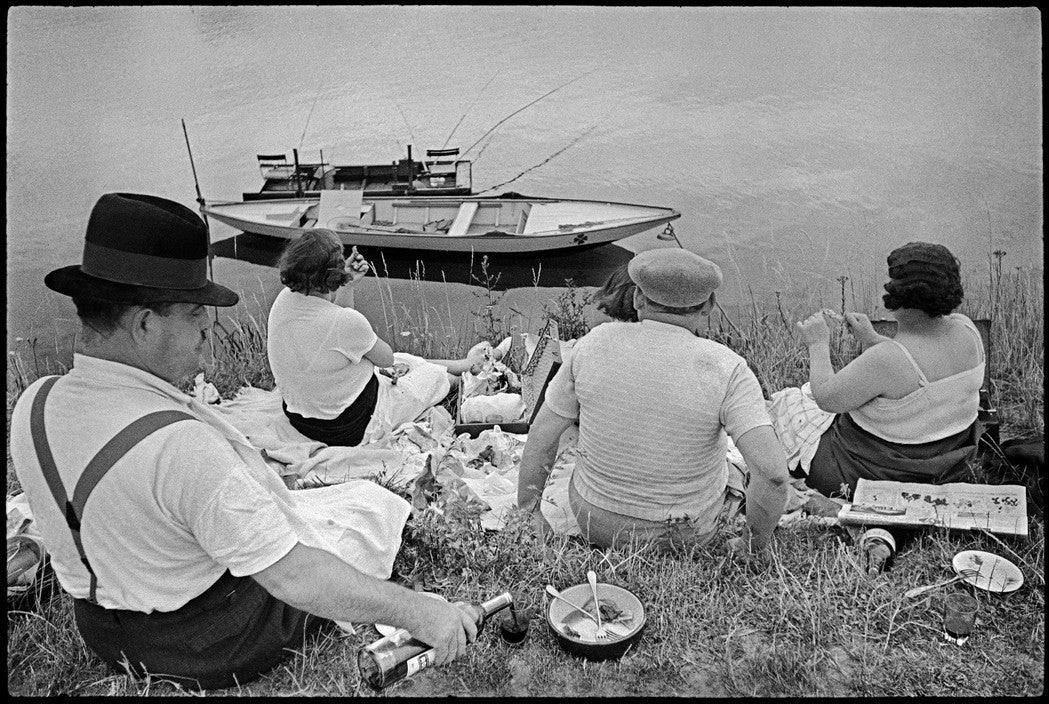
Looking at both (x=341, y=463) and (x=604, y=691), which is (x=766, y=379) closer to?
(x=341, y=463)

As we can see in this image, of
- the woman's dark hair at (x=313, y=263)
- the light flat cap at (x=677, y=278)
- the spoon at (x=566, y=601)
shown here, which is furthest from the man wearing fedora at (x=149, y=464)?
the woman's dark hair at (x=313, y=263)

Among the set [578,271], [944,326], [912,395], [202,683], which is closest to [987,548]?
[912,395]

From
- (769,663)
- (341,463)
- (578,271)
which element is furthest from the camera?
(578,271)

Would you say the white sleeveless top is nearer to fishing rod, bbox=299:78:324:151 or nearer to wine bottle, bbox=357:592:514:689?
wine bottle, bbox=357:592:514:689

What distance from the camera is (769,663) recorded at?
2.21m

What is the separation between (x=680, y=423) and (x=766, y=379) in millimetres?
2581

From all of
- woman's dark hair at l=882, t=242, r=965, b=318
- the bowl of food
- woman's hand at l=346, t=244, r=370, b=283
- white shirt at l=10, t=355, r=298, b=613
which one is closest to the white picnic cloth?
the bowl of food

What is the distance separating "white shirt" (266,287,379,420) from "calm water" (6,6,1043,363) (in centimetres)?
753

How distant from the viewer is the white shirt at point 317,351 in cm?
376

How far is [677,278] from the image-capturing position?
2.46 metres

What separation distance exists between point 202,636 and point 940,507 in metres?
2.63

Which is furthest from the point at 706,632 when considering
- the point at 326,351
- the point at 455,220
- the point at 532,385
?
the point at 455,220

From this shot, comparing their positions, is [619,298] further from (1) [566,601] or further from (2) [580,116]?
(2) [580,116]

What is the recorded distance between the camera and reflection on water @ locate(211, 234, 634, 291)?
44.2 feet
